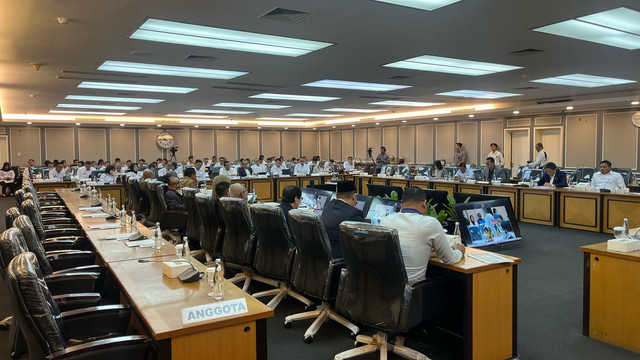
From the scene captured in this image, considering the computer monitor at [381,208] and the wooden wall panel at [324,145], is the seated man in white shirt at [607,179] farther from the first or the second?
the wooden wall panel at [324,145]

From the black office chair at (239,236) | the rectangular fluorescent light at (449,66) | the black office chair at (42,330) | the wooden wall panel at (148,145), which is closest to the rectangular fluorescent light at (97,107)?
the wooden wall panel at (148,145)

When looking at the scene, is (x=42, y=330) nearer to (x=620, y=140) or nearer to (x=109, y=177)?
(x=109, y=177)

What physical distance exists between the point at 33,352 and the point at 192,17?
11.4ft

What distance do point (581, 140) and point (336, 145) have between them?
37.9ft

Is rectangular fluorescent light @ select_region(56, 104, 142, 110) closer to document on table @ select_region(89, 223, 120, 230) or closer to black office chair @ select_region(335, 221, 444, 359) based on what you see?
document on table @ select_region(89, 223, 120, 230)

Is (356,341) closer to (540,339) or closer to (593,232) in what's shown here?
(540,339)

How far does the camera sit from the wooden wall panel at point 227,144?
20.7 m

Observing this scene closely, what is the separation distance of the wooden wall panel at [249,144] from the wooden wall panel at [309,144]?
2.43m

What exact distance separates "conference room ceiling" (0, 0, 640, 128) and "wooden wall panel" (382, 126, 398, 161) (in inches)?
306

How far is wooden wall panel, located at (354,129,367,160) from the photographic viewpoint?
20689mm

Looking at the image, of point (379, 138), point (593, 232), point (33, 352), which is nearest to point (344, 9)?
point (33, 352)

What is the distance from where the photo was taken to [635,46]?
5996mm

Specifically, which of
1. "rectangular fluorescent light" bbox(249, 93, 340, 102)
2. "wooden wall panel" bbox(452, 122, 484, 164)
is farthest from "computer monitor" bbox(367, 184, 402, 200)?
"wooden wall panel" bbox(452, 122, 484, 164)

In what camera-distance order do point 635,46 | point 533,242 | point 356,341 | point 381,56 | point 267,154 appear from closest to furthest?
point 356,341 < point 635,46 < point 381,56 < point 533,242 < point 267,154
